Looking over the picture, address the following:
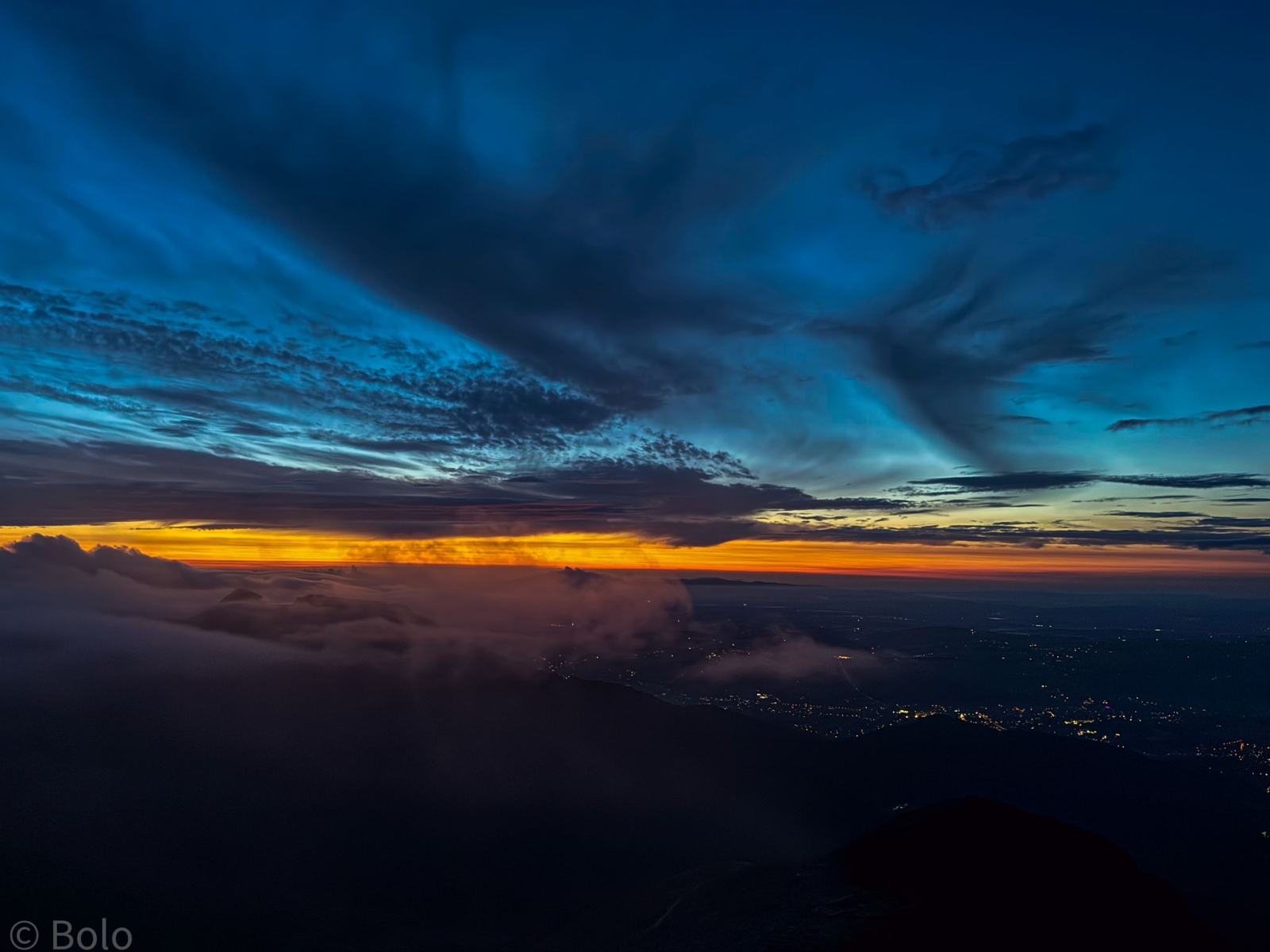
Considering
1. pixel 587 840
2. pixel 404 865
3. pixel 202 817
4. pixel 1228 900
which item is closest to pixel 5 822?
pixel 202 817

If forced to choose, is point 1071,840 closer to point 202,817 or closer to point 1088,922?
point 1088,922

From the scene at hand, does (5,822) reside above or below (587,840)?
above

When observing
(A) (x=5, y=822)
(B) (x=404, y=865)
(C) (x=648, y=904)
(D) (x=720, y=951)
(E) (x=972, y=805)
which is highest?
(E) (x=972, y=805)

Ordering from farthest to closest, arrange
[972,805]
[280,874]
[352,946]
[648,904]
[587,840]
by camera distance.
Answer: [587,840]
[280,874]
[352,946]
[648,904]
[972,805]

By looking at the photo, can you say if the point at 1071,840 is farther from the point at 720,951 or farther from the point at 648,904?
the point at 648,904

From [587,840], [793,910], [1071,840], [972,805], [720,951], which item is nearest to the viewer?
[720,951]

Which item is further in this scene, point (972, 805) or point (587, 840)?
point (587, 840)

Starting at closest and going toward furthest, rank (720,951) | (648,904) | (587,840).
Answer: (720,951) < (648,904) < (587,840)

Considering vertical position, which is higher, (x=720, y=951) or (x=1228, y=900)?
(x=720, y=951)

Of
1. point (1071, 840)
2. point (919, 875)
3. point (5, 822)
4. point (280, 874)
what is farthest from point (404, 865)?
point (1071, 840)
